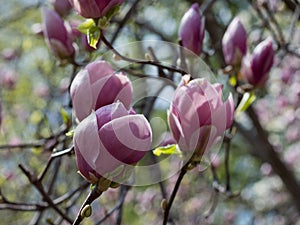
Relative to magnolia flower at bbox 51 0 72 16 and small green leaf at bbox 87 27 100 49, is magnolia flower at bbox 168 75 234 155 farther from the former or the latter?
magnolia flower at bbox 51 0 72 16

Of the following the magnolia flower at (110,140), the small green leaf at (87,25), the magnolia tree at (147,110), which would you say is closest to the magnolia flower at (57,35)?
the magnolia tree at (147,110)

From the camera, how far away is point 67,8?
1601 mm

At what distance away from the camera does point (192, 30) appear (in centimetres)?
106

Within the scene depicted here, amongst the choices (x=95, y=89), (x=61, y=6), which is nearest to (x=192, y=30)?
(x=95, y=89)

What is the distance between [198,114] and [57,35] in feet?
1.60

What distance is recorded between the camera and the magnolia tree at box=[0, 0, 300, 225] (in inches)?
28.9

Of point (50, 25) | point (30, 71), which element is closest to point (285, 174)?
point (50, 25)

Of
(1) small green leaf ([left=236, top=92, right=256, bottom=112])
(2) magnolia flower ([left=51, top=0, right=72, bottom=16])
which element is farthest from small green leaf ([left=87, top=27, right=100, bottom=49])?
(2) magnolia flower ([left=51, top=0, right=72, bottom=16])

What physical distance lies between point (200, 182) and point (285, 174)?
117cm

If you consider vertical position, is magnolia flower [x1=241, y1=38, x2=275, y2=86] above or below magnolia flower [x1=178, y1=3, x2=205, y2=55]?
below

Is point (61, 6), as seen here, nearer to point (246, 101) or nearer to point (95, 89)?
point (246, 101)

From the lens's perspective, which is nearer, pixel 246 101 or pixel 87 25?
pixel 87 25

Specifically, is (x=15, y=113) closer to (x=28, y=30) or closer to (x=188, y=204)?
(x=28, y=30)

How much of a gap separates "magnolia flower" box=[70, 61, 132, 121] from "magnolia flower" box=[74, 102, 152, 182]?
9 centimetres
